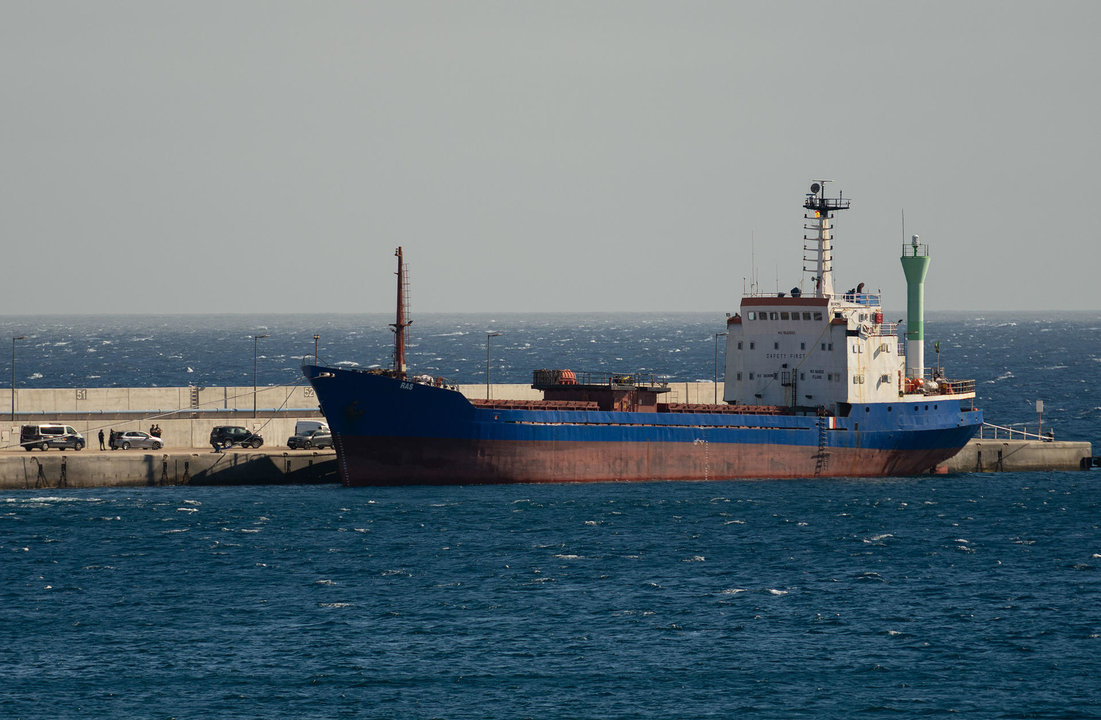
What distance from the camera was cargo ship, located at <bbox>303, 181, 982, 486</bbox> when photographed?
6706 cm

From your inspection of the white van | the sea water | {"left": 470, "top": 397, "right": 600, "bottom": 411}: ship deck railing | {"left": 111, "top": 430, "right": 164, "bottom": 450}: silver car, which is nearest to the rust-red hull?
the sea water

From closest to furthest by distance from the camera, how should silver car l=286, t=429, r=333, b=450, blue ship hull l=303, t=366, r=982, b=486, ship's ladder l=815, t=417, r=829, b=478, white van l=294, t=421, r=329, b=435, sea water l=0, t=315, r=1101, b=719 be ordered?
sea water l=0, t=315, r=1101, b=719, blue ship hull l=303, t=366, r=982, b=486, ship's ladder l=815, t=417, r=829, b=478, silver car l=286, t=429, r=333, b=450, white van l=294, t=421, r=329, b=435

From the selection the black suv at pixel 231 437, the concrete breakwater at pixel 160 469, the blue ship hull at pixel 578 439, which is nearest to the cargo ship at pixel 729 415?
the blue ship hull at pixel 578 439

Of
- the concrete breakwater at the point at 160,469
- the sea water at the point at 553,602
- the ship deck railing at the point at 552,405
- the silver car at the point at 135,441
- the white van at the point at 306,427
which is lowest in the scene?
the sea water at the point at 553,602

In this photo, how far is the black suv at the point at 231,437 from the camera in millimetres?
74625

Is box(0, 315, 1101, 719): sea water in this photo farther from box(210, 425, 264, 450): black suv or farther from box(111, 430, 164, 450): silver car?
box(111, 430, 164, 450): silver car

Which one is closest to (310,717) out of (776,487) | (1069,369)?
(776,487)

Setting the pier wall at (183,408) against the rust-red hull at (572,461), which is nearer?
the rust-red hull at (572,461)

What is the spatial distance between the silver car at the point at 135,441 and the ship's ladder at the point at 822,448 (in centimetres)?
3335

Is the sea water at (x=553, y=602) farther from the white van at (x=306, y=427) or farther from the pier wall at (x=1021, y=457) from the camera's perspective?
the pier wall at (x=1021, y=457)

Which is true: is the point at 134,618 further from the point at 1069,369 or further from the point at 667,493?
the point at 1069,369

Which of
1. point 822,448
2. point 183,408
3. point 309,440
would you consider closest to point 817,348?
point 822,448

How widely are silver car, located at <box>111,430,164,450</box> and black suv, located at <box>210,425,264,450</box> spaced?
9.27 feet

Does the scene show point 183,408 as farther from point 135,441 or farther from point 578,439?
point 578,439
